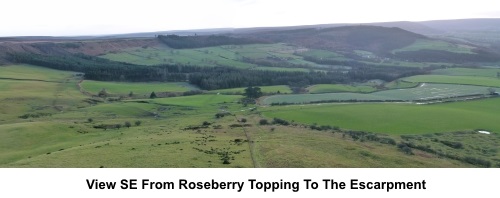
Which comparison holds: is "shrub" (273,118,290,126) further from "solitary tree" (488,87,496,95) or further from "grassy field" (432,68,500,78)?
"grassy field" (432,68,500,78)

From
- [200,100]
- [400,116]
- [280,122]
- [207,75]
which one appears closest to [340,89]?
[200,100]

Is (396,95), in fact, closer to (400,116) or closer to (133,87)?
(400,116)

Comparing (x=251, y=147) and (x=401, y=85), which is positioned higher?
(x=251, y=147)

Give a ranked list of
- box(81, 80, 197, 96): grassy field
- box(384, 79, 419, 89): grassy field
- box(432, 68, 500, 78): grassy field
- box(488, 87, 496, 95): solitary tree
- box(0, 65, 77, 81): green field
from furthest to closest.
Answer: box(432, 68, 500, 78): grassy field
box(0, 65, 77, 81): green field
box(384, 79, 419, 89): grassy field
box(81, 80, 197, 96): grassy field
box(488, 87, 496, 95): solitary tree

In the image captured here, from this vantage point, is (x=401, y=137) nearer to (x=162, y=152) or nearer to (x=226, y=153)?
(x=226, y=153)

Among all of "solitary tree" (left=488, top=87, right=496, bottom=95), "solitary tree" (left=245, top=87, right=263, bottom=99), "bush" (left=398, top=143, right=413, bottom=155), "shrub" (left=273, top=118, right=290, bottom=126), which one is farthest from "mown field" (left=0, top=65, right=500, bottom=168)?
"solitary tree" (left=488, top=87, right=496, bottom=95)

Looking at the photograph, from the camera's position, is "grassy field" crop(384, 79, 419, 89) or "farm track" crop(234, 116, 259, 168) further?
"grassy field" crop(384, 79, 419, 89)
